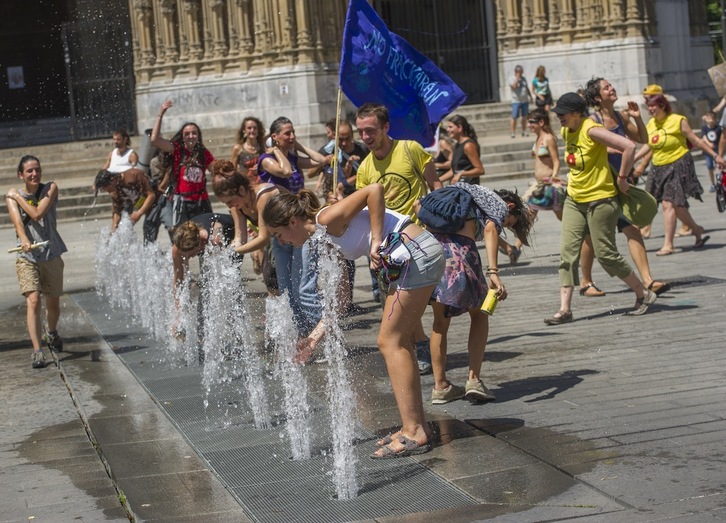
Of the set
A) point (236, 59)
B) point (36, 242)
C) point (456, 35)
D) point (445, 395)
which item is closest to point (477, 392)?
point (445, 395)

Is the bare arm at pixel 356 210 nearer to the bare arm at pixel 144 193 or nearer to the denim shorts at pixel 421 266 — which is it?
the denim shorts at pixel 421 266

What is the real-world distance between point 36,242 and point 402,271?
16.9ft

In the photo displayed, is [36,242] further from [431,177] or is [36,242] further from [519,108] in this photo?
[519,108]

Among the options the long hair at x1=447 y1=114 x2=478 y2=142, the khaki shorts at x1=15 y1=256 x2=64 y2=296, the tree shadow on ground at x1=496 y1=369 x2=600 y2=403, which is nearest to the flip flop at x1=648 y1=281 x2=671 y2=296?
the tree shadow on ground at x1=496 y1=369 x2=600 y2=403

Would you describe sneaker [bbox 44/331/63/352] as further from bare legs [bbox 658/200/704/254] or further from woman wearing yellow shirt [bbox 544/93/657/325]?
bare legs [bbox 658/200/704/254]

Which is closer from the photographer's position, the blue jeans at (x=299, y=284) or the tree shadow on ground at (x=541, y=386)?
the tree shadow on ground at (x=541, y=386)

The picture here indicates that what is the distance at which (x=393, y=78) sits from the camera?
8.66 m

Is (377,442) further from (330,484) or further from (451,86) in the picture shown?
(451,86)

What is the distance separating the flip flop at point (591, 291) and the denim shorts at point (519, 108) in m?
16.8

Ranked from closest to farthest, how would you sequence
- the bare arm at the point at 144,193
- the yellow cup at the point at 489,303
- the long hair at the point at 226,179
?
the yellow cup at the point at 489,303, the long hair at the point at 226,179, the bare arm at the point at 144,193

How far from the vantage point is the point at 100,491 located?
6520 mm

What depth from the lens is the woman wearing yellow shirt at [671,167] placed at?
13727mm

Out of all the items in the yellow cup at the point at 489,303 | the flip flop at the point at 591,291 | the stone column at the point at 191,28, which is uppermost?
the stone column at the point at 191,28

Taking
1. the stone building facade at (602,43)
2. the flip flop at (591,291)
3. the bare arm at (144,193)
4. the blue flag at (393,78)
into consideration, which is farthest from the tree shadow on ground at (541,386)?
the stone building facade at (602,43)
